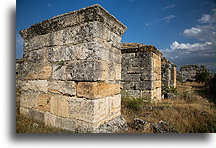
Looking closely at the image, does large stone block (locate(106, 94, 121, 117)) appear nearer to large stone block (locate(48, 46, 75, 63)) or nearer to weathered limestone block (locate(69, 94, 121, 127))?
weathered limestone block (locate(69, 94, 121, 127))

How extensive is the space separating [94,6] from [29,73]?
1.86 meters

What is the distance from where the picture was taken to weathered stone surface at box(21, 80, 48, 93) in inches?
101

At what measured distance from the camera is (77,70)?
81.7 inches

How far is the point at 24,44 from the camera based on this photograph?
3023 millimetres

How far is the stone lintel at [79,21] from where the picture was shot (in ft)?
6.43

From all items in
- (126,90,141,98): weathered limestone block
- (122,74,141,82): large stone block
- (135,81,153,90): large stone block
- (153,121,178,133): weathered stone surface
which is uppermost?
(122,74,141,82): large stone block

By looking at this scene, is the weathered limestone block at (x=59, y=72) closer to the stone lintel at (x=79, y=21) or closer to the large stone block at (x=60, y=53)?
the large stone block at (x=60, y=53)

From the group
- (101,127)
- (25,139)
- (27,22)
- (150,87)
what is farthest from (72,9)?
(150,87)

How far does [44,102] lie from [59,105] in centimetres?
41

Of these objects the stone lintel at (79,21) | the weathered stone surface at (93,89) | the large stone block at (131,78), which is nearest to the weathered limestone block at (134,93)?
the large stone block at (131,78)

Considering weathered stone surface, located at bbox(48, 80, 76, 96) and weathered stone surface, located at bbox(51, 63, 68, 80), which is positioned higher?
weathered stone surface, located at bbox(51, 63, 68, 80)

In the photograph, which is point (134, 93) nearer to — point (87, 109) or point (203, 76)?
point (87, 109)

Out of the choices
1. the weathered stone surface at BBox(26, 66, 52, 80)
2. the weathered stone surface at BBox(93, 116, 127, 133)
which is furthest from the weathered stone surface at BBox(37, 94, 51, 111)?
the weathered stone surface at BBox(93, 116, 127, 133)

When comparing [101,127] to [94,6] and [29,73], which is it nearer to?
[94,6]
